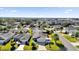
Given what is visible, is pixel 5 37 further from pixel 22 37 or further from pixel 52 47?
pixel 52 47

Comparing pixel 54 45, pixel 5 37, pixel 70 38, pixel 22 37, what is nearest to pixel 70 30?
pixel 70 38

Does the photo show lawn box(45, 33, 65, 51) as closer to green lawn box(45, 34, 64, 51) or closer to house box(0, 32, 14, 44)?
green lawn box(45, 34, 64, 51)

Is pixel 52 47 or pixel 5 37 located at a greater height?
pixel 5 37

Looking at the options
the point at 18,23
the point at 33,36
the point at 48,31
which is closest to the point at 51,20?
the point at 48,31

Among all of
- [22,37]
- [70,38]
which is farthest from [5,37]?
Answer: [70,38]

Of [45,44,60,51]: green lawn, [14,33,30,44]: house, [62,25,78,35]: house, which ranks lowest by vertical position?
[45,44,60,51]: green lawn

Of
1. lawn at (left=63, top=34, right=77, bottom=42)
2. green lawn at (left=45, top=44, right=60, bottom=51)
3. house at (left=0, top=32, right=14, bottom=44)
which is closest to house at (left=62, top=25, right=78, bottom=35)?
lawn at (left=63, top=34, right=77, bottom=42)

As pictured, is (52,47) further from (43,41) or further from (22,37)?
(22,37)

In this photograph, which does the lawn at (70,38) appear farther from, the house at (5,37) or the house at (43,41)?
the house at (5,37)
